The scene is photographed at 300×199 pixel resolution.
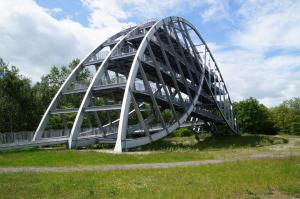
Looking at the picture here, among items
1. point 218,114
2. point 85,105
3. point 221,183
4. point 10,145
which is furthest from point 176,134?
Result: point 221,183

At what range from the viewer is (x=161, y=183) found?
13.5 m

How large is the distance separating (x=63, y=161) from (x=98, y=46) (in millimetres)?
23381

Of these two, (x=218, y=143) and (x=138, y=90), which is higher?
(x=138, y=90)

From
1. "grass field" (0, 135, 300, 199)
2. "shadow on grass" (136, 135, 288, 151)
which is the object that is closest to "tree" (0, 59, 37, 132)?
"shadow on grass" (136, 135, 288, 151)

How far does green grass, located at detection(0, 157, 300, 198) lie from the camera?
11367mm

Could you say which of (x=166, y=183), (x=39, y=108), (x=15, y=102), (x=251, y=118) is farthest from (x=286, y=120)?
(x=166, y=183)

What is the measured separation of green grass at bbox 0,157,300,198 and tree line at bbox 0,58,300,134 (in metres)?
38.8

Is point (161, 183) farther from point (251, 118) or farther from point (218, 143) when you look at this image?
point (251, 118)

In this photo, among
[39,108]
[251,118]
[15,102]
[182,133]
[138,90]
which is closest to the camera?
[138,90]

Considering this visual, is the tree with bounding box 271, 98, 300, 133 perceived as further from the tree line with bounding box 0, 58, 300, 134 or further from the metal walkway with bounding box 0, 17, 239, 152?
the metal walkway with bounding box 0, 17, 239, 152

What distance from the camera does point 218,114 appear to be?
2566 inches

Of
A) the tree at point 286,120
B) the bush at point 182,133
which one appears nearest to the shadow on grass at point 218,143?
→ the bush at point 182,133

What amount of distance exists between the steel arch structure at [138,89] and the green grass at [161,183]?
1456cm

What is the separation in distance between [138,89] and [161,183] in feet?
81.5
